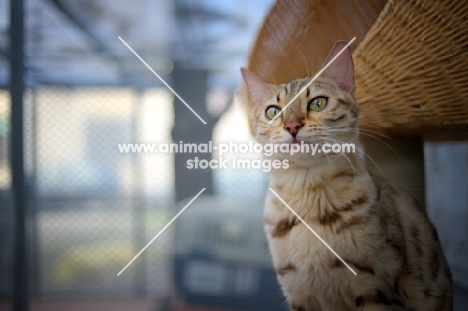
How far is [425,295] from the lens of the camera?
87cm

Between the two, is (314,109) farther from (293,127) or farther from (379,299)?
(379,299)

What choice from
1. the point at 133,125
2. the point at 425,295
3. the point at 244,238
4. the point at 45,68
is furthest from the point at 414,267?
the point at 45,68

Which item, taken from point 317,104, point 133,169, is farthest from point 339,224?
point 133,169

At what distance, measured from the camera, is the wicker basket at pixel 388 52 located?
0.79m

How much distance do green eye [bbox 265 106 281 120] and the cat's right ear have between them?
4cm

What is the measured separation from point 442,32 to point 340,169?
36 centimetres

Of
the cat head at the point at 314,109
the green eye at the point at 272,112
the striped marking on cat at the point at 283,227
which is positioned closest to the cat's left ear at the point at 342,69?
the cat head at the point at 314,109

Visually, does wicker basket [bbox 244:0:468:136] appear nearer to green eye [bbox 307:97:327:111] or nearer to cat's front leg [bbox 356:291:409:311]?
green eye [bbox 307:97:327:111]

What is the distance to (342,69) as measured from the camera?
882 mm

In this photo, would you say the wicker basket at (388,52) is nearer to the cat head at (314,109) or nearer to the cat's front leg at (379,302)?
the cat head at (314,109)

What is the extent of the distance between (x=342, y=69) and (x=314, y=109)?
0.12 metres

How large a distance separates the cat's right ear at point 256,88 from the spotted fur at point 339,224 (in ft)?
0.07

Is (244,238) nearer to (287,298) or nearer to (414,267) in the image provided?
(287,298)

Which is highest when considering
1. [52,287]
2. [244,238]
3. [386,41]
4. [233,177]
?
[386,41]
